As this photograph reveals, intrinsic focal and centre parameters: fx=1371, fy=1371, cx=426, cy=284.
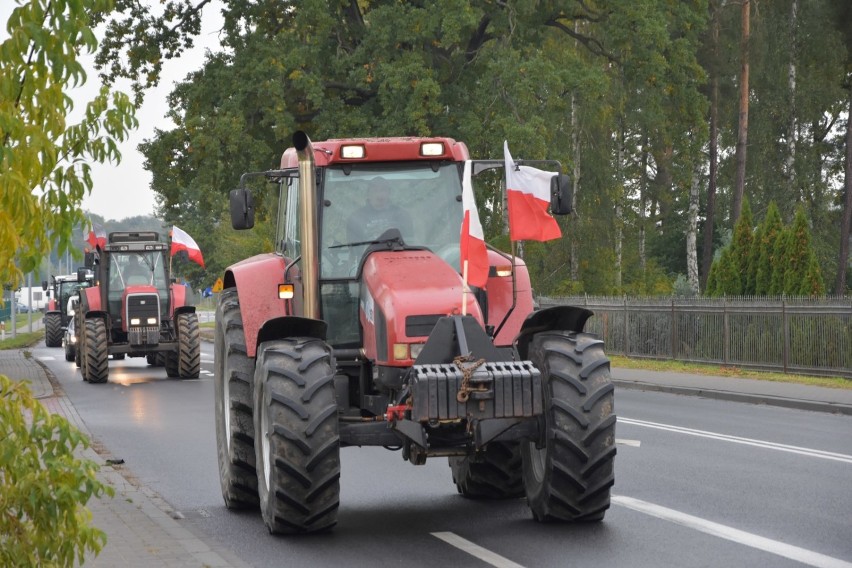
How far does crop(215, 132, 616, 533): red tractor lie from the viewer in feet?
28.1

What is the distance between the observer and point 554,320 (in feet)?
30.5

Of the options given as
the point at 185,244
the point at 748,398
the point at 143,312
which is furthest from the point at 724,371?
the point at 143,312

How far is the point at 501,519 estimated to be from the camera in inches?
375

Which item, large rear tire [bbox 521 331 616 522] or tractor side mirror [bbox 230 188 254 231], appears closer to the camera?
large rear tire [bbox 521 331 616 522]

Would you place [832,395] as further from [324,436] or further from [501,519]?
[324,436]

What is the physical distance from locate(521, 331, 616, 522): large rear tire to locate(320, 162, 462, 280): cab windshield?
1.34 m

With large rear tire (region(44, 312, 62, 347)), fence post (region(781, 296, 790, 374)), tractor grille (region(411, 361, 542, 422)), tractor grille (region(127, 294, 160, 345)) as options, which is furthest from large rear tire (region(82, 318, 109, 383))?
large rear tire (region(44, 312, 62, 347))

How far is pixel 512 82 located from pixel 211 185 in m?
8.59

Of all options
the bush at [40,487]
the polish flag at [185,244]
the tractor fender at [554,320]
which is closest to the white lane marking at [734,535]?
the tractor fender at [554,320]

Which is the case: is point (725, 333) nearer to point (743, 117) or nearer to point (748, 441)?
point (748, 441)

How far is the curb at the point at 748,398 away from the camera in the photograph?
19.3m

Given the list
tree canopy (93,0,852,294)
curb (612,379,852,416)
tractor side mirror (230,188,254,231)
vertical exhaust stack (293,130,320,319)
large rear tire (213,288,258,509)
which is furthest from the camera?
tree canopy (93,0,852,294)

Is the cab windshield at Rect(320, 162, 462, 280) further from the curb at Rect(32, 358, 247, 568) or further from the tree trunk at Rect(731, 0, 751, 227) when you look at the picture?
the tree trunk at Rect(731, 0, 751, 227)

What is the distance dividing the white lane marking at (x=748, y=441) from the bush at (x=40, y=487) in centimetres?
895
